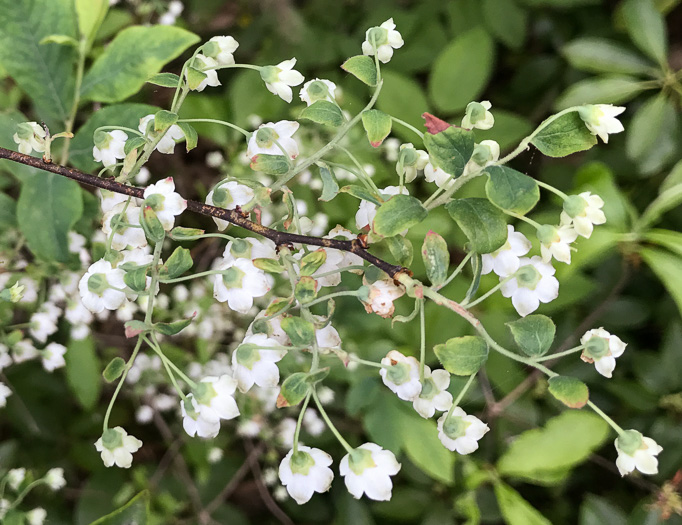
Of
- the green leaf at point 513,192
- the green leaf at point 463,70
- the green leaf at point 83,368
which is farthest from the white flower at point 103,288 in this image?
the green leaf at point 463,70

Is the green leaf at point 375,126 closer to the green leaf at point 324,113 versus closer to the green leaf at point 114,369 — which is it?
the green leaf at point 324,113

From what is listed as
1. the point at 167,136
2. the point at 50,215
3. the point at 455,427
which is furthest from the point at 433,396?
the point at 50,215

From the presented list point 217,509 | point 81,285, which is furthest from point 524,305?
point 217,509

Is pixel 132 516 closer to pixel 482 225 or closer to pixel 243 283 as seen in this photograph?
pixel 243 283

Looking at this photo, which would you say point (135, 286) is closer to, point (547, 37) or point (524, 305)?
point (524, 305)

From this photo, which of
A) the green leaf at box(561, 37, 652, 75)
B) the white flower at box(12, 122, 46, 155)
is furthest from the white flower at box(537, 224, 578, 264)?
the green leaf at box(561, 37, 652, 75)

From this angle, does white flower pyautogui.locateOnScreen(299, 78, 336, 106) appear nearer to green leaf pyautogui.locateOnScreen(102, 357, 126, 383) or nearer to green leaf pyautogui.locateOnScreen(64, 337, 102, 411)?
green leaf pyautogui.locateOnScreen(102, 357, 126, 383)
